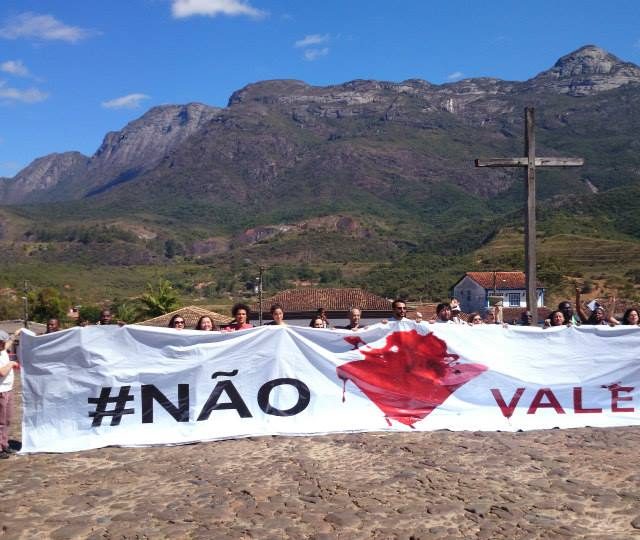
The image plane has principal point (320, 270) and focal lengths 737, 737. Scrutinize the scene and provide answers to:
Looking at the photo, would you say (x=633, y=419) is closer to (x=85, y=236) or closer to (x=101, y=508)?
(x=101, y=508)

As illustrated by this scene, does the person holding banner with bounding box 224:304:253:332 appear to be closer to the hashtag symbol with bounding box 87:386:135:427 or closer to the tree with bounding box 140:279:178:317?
the hashtag symbol with bounding box 87:386:135:427

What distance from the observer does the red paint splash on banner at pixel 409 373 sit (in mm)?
9328

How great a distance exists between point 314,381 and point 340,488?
2.56 meters

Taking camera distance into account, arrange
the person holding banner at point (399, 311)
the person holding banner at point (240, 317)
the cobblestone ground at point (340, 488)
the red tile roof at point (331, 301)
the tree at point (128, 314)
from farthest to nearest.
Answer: the tree at point (128, 314)
the red tile roof at point (331, 301)
the person holding banner at point (240, 317)
the person holding banner at point (399, 311)
the cobblestone ground at point (340, 488)

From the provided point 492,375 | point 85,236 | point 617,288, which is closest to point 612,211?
point 617,288

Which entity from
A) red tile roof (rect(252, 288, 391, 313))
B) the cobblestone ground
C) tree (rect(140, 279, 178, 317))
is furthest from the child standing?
tree (rect(140, 279, 178, 317))

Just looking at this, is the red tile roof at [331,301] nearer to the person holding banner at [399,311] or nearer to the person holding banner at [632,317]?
the person holding banner at [632,317]

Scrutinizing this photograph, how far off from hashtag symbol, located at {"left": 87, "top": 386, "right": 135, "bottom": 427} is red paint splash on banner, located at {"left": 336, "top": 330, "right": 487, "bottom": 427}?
265 cm

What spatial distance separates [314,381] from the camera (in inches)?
367

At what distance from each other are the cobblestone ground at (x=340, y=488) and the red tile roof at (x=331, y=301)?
45835 millimetres

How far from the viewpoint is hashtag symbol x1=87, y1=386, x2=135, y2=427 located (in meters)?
8.82

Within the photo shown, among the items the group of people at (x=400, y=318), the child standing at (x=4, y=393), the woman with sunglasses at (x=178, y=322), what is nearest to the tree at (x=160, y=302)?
the group of people at (x=400, y=318)

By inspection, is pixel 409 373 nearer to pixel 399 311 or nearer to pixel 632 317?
pixel 399 311

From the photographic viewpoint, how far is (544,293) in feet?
210
